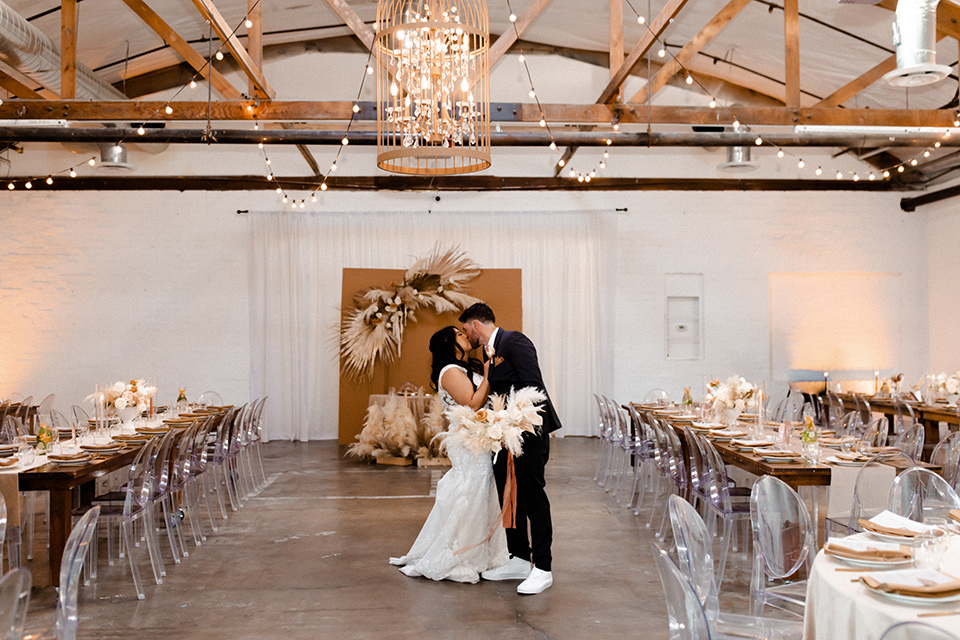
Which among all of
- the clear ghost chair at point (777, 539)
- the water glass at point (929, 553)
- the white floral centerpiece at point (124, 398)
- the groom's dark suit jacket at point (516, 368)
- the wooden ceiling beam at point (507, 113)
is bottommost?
the clear ghost chair at point (777, 539)

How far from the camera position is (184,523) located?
22.0 feet

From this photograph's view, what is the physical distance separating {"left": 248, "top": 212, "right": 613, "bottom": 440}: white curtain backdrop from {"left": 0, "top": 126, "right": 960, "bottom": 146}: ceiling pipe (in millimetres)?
3634

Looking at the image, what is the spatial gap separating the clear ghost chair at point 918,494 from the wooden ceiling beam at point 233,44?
6.01 metres

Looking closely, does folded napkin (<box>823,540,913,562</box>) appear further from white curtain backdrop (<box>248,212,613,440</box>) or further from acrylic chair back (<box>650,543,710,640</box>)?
white curtain backdrop (<box>248,212,613,440</box>)

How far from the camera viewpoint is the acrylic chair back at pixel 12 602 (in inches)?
100

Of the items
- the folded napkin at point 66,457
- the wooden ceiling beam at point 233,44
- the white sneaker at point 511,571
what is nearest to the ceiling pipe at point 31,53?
the wooden ceiling beam at point 233,44

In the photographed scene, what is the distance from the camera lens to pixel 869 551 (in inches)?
112

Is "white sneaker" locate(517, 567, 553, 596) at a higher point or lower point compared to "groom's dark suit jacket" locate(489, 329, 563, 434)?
lower

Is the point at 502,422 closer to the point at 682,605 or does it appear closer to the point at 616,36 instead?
the point at 682,605

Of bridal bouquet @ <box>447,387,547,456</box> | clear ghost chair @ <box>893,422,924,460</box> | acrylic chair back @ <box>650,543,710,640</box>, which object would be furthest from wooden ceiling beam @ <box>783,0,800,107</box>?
acrylic chair back @ <box>650,543,710,640</box>

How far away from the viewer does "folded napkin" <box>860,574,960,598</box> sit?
2438 millimetres

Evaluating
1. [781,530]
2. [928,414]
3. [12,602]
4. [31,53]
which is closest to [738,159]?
[928,414]

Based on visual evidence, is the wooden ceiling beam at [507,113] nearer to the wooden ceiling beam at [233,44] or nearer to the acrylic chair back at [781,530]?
the wooden ceiling beam at [233,44]

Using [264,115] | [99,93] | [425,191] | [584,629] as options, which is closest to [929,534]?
[584,629]
